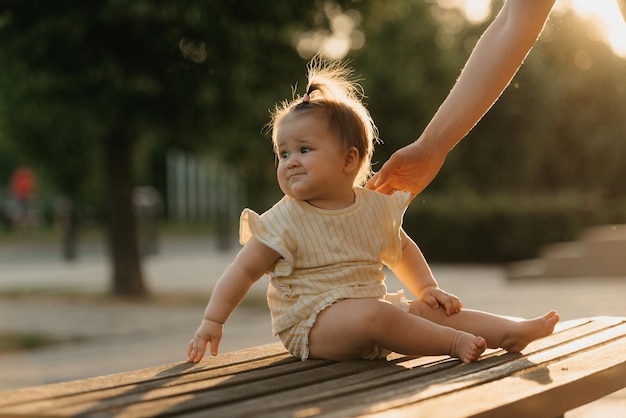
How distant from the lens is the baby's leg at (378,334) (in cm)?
276

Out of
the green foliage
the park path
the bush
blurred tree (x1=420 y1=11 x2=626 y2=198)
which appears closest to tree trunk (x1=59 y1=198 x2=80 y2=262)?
the park path

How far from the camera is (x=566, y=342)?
3102 millimetres

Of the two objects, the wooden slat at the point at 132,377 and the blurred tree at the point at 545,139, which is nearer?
the wooden slat at the point at 132,377

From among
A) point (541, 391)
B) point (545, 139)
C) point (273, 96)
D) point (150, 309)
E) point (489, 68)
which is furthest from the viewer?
point (545, 139)

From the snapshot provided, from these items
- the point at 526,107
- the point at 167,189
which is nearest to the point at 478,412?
the point at 526,107

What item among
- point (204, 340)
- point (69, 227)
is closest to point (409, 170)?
point (204, 340)

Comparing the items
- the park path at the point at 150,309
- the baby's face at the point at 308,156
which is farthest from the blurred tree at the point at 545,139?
the baby's face at the point at 308,156

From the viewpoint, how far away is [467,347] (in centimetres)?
281

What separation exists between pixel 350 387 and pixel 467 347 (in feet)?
1.92

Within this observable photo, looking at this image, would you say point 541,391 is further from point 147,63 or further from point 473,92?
point 147,63

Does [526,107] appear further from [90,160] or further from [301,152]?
[301,152]

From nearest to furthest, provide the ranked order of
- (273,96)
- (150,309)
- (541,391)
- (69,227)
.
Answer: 1. (541,391)
2. (150,309)
3. (273,96)
4. (69,227)

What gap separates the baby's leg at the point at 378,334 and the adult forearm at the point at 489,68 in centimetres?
66

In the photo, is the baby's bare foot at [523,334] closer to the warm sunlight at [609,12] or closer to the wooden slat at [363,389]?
the wooden slat at [363,389]
